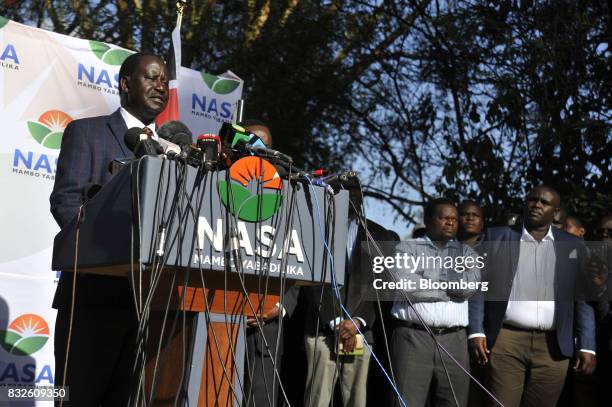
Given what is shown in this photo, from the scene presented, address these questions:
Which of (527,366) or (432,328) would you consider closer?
(432,328)

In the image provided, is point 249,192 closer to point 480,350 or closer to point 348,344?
point 348,344

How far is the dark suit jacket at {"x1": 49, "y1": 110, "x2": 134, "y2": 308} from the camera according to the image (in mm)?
3254

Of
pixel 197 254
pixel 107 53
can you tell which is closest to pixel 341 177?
pixel 197 254

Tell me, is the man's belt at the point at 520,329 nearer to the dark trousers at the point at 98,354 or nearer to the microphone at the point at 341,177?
the microphone at the point at 341,177

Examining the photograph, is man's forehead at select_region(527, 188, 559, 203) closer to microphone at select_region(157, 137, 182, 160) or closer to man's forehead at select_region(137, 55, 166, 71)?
man's forehead at select_region(137, 55, 166, 71)

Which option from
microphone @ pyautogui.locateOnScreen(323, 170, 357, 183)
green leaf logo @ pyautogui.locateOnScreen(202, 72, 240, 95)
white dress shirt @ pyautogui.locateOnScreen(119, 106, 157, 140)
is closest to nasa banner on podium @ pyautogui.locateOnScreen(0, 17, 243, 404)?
green leaf logo @ pyautogui.locateOnScreen(202, 72, 240, 95)

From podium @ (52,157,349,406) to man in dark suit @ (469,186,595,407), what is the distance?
2998 millimetres

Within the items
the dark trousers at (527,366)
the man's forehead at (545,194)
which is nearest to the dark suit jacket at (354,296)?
the dark trousers at (527,366)

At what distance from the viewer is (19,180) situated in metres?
5.71

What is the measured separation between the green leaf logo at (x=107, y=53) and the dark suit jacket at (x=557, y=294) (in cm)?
282

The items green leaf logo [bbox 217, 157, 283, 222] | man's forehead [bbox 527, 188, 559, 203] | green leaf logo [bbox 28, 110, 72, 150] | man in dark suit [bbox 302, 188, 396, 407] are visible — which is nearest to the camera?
green leaf logo [bbox 217, 157, 283, 222]

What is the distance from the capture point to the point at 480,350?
5.69m

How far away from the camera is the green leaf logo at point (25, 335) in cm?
562

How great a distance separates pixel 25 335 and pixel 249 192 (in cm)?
340
